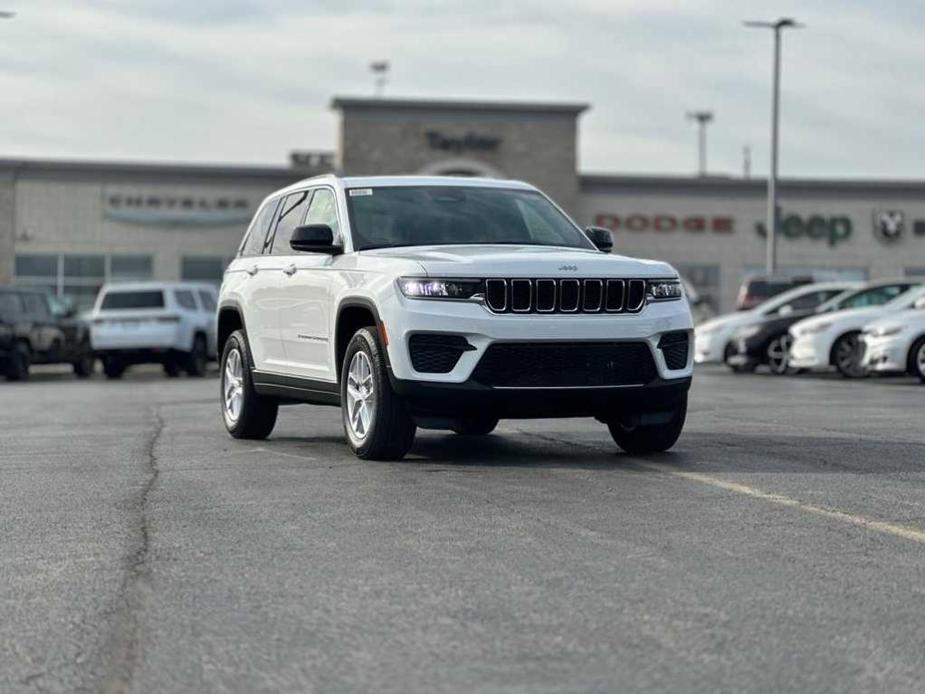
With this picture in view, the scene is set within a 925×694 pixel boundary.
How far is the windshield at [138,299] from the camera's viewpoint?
3042cm

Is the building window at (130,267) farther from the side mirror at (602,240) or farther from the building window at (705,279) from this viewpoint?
the side mirror at (602,240)

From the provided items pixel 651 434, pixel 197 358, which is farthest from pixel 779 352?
pixel 651 434

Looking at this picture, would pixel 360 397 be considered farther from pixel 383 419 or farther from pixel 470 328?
pixel 470 328

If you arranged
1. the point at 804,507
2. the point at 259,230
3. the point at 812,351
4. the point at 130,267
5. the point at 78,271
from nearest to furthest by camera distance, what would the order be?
the point at 804,507, the point at 259,230, the point at 812,351, the point at 78,271, the point at 130,267

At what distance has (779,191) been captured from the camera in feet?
205

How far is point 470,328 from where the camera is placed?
9.72 meters

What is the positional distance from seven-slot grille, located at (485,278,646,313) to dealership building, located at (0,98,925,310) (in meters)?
49.3

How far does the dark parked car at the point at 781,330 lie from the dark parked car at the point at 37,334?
→ 445 inches

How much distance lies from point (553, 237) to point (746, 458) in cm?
207

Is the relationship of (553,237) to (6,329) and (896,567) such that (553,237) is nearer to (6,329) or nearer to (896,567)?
(896,567)

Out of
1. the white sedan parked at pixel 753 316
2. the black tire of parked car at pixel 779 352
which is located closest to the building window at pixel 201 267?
the white sedan parked at pixel 753 316

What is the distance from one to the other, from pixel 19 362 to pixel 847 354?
512 inches

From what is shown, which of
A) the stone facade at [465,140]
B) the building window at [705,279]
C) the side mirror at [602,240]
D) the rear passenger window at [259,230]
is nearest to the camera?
the side mirror at [602,240]

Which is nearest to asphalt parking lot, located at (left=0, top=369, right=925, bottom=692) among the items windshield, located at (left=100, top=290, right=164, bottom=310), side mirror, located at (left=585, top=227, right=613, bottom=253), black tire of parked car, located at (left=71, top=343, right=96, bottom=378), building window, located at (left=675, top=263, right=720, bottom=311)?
side mirror, located at (left=585, top=227, right=613, bottom=253)
